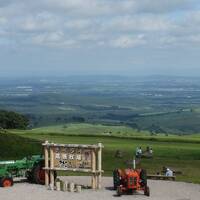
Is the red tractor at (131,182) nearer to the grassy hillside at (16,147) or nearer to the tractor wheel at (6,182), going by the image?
the tractor wheel at (6,182)

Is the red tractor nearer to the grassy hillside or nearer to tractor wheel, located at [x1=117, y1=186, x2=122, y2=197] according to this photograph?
tractor wheel, located at [x1=117, y1=186, x2=122, y2=197]

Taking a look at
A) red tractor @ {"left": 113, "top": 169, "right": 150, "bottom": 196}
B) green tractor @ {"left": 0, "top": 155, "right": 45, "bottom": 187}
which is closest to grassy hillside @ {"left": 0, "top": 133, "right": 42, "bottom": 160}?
green tractor @ {"left": 0, "top": 155, "right": 45, "bottom": 187}

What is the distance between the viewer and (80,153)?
101 ft

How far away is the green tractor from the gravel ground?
67cm

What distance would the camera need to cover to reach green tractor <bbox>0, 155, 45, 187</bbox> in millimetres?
31375

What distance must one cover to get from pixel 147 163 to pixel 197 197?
1586 centimetres

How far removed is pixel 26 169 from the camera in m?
32.1

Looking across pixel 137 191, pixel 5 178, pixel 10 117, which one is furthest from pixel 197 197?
pixel 10 117

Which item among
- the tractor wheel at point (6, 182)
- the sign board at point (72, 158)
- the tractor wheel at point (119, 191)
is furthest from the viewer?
the sign board at point (72, 158)

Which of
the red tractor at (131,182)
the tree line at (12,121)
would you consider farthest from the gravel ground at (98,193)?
the tree line at (12,121)

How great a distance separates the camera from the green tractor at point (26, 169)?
31375mm

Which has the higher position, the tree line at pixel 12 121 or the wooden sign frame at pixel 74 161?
the tree line at pixel 12 121

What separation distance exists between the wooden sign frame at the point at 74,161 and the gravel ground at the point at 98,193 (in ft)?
2.51

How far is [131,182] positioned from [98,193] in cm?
194
